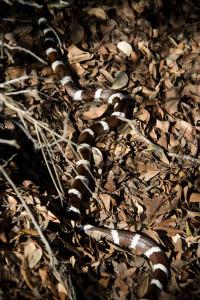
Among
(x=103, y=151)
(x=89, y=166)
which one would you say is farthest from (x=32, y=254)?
(x=103, y=151)

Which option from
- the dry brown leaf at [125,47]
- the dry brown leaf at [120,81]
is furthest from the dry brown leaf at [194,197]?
the dry brown leaf at [125,47]

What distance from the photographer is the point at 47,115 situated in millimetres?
5527

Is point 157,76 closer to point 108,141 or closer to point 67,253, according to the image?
point 108,141

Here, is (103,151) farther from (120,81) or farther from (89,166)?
(120,81)

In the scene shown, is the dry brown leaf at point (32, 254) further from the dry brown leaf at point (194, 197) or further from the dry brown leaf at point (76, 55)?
the dry brown leaf at point (76, 55)

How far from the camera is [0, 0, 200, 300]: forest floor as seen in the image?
3957mm

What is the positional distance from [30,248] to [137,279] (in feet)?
3.87

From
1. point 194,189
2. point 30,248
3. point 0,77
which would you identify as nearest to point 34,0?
point 0,77

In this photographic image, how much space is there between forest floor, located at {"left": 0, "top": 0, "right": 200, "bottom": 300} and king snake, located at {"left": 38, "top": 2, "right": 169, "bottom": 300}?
10cm

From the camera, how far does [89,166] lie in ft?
17.4

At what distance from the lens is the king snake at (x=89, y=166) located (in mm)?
4527

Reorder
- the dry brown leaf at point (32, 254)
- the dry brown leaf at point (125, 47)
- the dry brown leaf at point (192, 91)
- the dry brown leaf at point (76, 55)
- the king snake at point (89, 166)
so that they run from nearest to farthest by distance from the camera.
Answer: the dry brown leaf at point (32, 254), the king snake at point (89, 166), the dry brown leaf at point (192, 91), the dry brown leaf at point (76, 55), the dry brown leaf at point (125, 47)

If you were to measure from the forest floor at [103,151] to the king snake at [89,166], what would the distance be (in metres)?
0.10

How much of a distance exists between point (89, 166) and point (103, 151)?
1.15 ft
